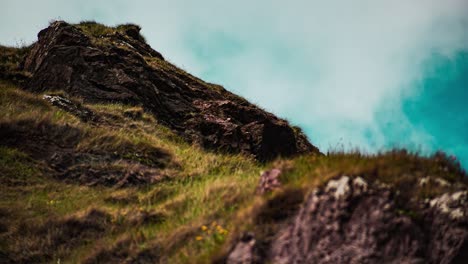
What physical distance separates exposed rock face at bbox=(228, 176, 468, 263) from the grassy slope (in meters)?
0.24

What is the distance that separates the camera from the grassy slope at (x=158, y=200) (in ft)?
27.8

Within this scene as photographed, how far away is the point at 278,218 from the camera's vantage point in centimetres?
853

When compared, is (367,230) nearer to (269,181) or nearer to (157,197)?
(269,181)

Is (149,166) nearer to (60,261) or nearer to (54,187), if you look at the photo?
(54,187)

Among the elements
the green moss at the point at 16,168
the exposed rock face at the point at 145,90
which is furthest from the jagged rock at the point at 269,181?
the exposed rock face at the point at 145,90

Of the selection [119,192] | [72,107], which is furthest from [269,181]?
[72,107]

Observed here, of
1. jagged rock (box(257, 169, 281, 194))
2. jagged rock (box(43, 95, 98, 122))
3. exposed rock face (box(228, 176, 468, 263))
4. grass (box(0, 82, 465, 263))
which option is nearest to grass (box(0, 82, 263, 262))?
grass (box(0, 82, 465, 263))

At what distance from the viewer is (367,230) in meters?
7.50

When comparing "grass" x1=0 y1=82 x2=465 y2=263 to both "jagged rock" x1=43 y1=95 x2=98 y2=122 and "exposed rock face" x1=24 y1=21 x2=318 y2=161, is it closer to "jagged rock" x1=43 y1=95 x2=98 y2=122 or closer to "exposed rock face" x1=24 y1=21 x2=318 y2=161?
"jagged rock" x1=43 y1=95 x2=98 y2=122

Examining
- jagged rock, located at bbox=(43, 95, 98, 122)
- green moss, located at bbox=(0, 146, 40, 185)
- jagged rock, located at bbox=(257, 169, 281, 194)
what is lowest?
green moss, located at bbox=(0, 146, 40, 185)

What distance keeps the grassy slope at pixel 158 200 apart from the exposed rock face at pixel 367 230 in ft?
0.80

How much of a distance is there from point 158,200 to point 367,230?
6.83 m

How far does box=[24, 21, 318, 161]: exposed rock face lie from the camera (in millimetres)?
22094

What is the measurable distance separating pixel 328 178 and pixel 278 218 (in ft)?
3.71
